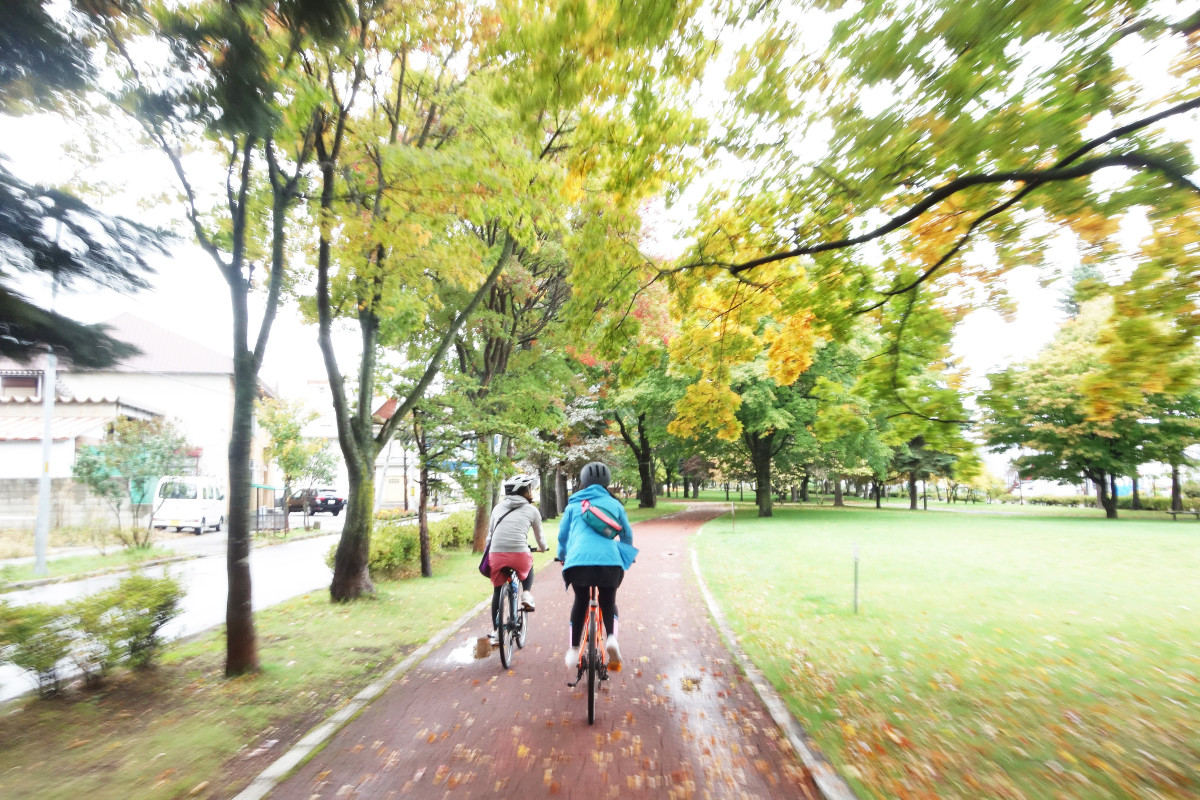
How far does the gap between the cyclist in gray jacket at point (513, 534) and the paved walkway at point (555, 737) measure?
94 centimetres

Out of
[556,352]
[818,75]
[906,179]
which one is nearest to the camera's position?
[818,75]

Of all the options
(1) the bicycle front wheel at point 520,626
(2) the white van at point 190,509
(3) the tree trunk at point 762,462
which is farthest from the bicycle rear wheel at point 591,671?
(3) the tree trunk at point 762,462

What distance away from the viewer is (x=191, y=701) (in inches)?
204

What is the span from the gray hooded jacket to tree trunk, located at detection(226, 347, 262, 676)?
2.42 metres

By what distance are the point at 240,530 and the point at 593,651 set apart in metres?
3.88

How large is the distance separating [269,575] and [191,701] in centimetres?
1016

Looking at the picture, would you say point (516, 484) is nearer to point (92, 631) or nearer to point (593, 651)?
point (593, 651)

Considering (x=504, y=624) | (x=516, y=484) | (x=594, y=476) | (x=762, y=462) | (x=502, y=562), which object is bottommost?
(x=504, y=624)

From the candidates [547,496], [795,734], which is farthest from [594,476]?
[547,496]

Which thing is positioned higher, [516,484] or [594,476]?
[594,476]

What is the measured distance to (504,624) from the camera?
6223mm

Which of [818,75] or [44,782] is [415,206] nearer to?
[818,75]

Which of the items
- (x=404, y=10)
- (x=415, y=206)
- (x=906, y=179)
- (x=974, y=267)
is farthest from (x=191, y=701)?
(x=974, y=267)

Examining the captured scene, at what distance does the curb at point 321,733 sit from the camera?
3656 millimetres
